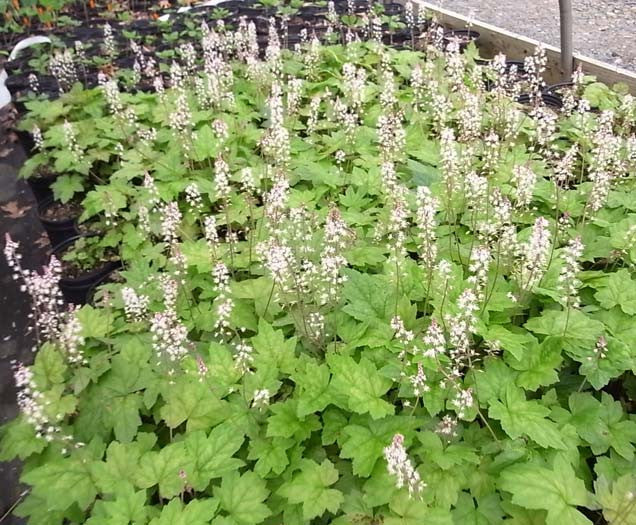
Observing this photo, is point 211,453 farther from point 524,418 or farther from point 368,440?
point 524,418

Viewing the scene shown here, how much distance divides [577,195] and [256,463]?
2.73m

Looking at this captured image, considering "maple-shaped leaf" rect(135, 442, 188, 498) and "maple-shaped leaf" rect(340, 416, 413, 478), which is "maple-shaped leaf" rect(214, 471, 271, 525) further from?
"maple-shaped leaf" rect(340, 416, 413, 478)

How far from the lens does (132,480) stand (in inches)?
97.7

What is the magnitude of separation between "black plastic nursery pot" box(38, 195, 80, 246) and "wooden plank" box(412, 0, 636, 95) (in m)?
4.74

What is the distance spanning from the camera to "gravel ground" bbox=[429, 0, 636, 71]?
23.7 ft

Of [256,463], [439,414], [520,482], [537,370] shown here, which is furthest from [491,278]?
[256,463]

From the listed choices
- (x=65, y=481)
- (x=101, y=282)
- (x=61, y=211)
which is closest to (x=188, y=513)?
(x=65, y=481)

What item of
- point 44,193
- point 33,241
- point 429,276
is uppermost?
point 429,276

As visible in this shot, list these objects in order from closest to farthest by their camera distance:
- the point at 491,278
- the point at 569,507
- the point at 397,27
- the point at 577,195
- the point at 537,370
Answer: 1. the point at 569,507
2. the point at 537,370
3. the point at 491,278
4. the point at 577,195
5. the point at 397,27

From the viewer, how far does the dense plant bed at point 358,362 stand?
2.38 metres

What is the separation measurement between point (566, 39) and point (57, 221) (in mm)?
5051

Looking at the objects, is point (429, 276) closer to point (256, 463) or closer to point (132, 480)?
point (256, 463)

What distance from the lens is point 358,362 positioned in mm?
2885

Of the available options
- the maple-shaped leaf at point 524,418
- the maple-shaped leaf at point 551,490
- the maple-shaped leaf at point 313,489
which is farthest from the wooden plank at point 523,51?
the maple-shaped leaf at point 313,489
